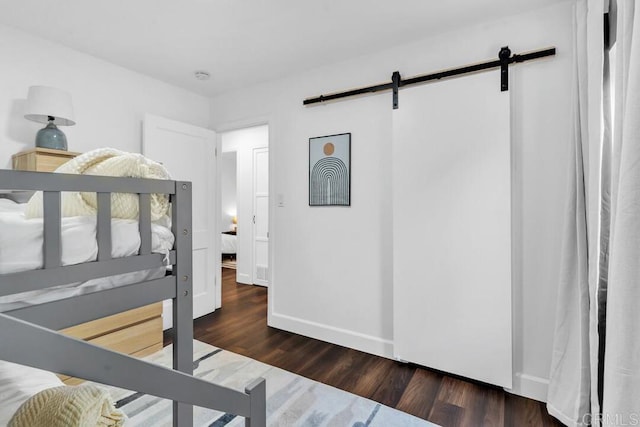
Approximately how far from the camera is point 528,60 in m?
1.95

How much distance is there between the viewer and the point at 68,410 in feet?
1.96

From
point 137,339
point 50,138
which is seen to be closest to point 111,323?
point 137,339

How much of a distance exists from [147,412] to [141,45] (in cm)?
255

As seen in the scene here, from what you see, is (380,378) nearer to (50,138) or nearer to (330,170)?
(330,170)

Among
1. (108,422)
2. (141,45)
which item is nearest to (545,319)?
(108,422)

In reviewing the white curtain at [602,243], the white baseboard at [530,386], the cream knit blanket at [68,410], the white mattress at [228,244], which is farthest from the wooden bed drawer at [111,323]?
the white mattress at [228,244]

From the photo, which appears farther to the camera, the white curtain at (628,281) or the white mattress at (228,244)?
the white mattress at (228,244)

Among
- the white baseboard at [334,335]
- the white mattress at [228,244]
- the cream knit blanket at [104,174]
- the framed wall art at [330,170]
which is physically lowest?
the white baseboard at [334,335]

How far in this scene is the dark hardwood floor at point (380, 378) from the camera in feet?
5.80

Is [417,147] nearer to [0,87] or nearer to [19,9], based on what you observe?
[19,9]

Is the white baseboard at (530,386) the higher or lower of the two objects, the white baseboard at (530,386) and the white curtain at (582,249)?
the lower

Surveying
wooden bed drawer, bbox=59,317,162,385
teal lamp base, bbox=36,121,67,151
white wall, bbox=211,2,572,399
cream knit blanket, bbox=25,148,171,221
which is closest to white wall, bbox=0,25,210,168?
teal lamp base, bbox=36,121,67,151

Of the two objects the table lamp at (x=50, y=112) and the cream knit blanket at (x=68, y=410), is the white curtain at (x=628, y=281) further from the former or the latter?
the table lamp at (x=50, y=112)

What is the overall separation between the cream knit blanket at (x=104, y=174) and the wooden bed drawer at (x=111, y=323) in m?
1.24
